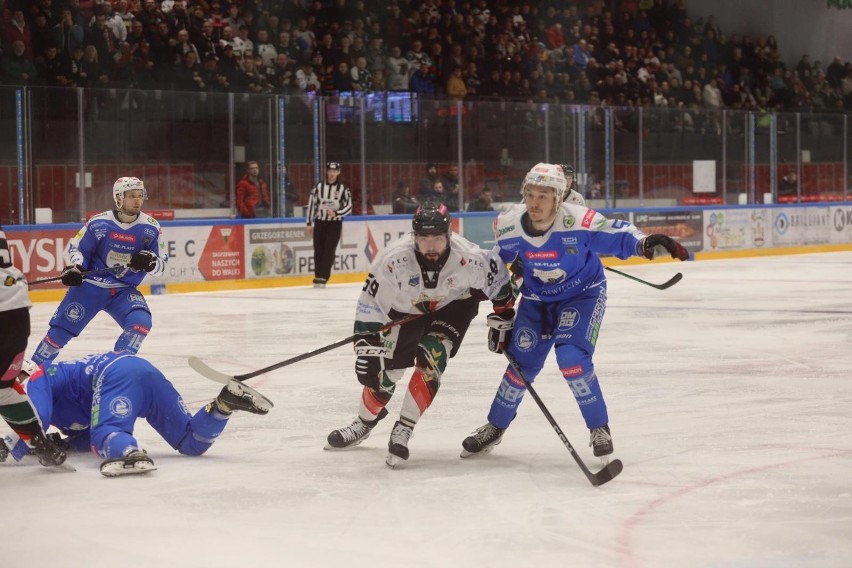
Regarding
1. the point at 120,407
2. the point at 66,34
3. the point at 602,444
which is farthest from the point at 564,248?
the point at 66,34

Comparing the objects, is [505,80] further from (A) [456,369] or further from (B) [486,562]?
(B) [486,562]

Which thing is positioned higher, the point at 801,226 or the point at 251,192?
the point at 251,192

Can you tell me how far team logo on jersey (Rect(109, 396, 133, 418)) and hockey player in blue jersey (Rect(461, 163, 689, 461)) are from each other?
1.24 meters

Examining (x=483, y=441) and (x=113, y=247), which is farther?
(x=113, y=247)

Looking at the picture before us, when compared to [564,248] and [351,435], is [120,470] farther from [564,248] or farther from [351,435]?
[564,248]

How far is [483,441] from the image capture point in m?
4.96

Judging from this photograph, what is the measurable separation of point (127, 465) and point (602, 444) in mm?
1641

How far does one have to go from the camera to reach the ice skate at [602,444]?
15.0ft

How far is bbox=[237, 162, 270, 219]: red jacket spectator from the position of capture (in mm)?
13430

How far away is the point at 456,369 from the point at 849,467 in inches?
124

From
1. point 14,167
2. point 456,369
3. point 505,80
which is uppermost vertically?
point 505,80

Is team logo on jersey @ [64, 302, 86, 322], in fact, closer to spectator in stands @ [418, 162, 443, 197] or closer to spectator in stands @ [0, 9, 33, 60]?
spectator in stands @ [0, 9, 33, 60]

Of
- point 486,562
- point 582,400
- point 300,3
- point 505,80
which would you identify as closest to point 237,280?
point 300,3

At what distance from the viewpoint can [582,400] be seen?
4727 mm
